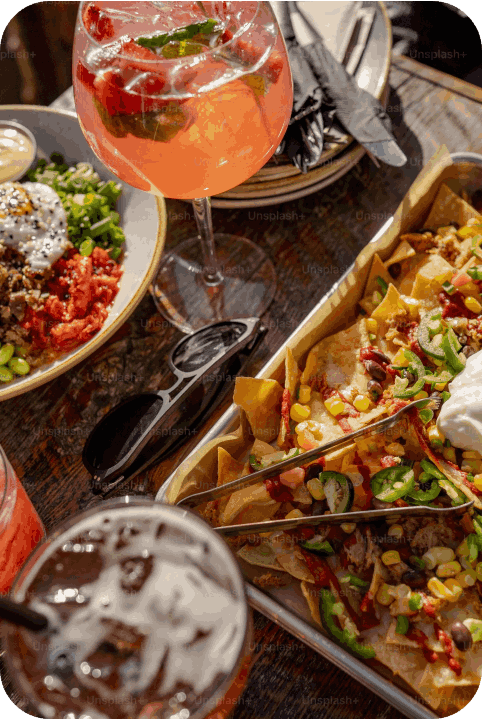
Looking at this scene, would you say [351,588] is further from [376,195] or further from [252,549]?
[376,195]

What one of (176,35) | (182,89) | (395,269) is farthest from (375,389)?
(176,35)

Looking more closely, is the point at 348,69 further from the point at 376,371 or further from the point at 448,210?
the point at 376,371

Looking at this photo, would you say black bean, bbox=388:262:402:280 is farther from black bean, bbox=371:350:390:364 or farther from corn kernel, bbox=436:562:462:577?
corn kernel, bbox=436:562:462:577

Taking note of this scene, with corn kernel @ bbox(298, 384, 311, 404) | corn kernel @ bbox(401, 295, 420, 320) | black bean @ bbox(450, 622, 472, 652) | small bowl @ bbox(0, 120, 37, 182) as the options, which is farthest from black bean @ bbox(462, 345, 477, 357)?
small bowl @ bbox(0, 120, 37, 182)

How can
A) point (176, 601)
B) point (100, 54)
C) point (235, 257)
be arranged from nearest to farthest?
1. point (176, 601)
2. point (100, 54)
3. point (235, 257)

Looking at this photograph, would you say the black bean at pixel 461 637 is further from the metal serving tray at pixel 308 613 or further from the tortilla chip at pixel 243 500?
the tortilla chip at pixel 243 500

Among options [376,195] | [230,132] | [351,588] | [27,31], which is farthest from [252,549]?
[27,31]
